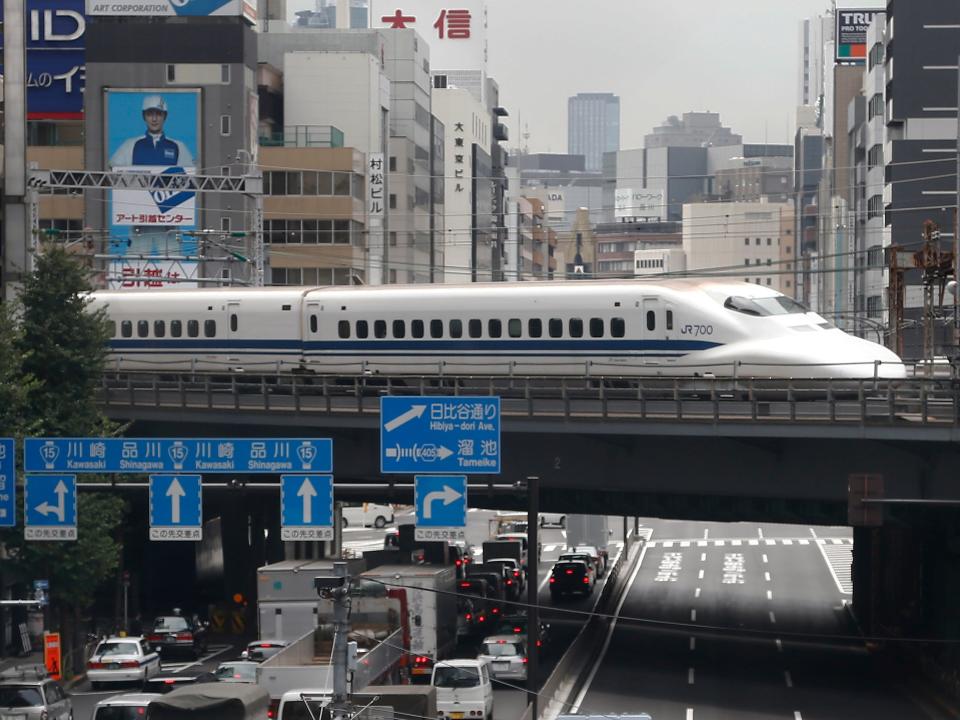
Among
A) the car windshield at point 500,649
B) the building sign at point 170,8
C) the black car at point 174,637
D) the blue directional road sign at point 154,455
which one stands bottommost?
the black car at point 174,637

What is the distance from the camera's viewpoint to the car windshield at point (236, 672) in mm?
39000

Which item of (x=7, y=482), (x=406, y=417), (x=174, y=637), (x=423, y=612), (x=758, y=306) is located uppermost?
(x=758, y=306)

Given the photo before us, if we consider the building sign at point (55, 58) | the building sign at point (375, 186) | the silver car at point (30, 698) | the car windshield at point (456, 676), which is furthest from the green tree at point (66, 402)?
the building sign at point (375, 186)

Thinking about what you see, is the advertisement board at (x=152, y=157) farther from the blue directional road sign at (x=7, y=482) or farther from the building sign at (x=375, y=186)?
the blue directional road sign at (x=7, y=482)

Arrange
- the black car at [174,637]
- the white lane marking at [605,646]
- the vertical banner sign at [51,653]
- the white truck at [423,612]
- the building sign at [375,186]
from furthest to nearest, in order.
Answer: the building sign at [375,186] < the black car at [174,637] < the vertical banner sign at [51,653] < the white truck at [423,612] < the white lane marking at [605,646]

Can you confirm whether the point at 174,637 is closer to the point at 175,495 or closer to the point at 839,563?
the point at 175,495

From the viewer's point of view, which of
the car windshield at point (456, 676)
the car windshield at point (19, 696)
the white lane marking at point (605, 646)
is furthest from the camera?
the white lane marking at point (605, 646)

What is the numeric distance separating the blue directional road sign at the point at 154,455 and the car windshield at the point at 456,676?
31.7ft

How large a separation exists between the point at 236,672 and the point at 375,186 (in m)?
69.8

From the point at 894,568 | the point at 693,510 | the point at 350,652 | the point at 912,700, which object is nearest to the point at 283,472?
the point at 350,652

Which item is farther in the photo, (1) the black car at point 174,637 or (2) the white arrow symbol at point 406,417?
(1) the black car at point 174,637

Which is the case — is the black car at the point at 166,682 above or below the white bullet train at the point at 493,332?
below

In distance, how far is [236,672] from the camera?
1549 inches

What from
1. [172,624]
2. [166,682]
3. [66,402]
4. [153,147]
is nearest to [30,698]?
[166,682]
